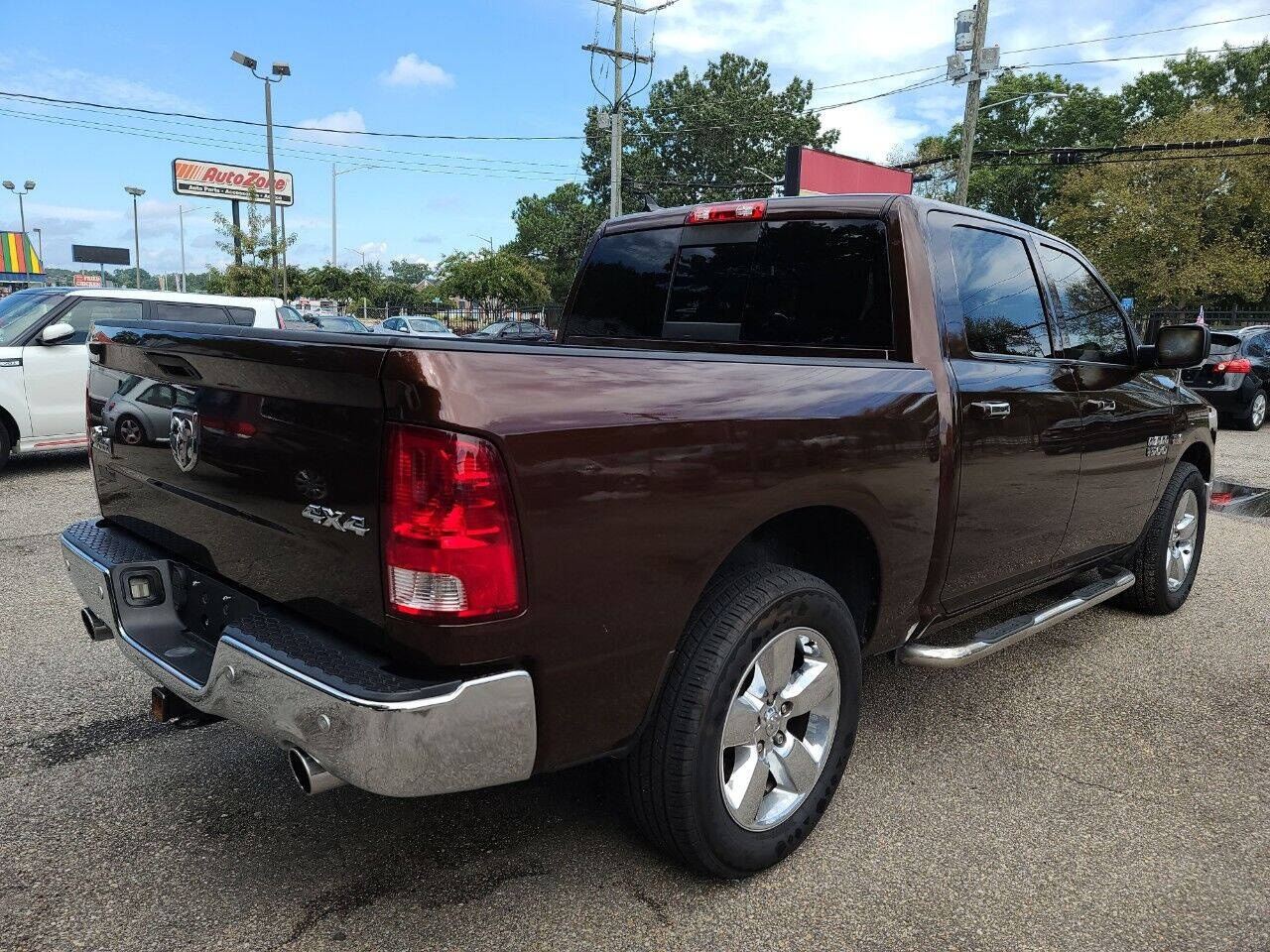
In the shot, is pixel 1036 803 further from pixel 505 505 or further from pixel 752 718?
pixel 505 505

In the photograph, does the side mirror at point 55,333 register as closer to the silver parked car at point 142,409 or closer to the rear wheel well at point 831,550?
the silver parked car at point 142,409

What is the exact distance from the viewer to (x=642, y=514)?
79.5 inches

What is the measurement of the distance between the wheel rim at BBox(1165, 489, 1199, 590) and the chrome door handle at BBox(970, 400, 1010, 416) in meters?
2.22

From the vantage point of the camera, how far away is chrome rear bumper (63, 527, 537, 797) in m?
1.77

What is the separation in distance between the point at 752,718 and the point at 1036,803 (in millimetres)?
1216

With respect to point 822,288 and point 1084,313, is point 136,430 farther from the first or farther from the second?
point 1084,313

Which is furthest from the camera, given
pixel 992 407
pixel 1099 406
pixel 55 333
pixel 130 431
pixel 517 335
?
pixel 55 333

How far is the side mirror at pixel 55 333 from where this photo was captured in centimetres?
819

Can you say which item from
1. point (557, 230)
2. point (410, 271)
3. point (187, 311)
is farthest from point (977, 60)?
point (410, 271)

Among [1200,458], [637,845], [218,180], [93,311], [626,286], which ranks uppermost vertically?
[218,180]

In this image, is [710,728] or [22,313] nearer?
[710,728]

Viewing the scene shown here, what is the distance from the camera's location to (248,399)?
7.02ft

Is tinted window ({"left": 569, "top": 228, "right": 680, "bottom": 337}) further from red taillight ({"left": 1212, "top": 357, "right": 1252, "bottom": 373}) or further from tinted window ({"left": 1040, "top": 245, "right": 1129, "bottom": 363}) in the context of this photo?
red taillight ({"left": 1212, "top": 357, "right": 1252, "bottom": 373})

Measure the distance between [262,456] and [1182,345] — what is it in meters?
3.79
